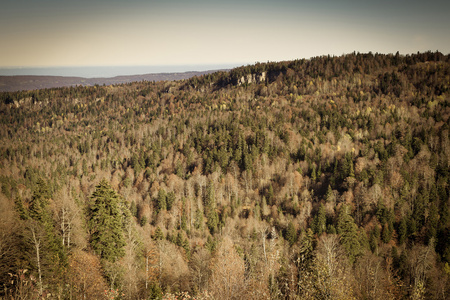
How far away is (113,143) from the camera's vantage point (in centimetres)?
14188

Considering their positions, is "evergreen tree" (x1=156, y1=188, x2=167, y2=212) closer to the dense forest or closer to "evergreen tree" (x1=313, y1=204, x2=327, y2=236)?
the dense forest

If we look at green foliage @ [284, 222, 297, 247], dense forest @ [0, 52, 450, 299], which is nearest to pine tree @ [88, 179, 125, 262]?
dense forest @ [0, 52, 450, 299]

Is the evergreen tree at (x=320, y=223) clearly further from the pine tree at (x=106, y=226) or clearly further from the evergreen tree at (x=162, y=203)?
the pine tree at (x=106, y=226)

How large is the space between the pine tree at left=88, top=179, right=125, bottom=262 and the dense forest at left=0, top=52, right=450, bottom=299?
0.42 feet

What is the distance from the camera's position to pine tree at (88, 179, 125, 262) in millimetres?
26500

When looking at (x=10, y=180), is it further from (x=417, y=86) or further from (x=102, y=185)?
(x=417, y=86)

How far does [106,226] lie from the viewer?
2670 cm

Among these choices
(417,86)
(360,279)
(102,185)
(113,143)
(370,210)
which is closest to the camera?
(102,185)

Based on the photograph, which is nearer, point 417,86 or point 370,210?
point 370,210

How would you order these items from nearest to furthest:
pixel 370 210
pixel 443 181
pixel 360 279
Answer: pixel 360 279 < pixel 370 210 < pixel 443 181

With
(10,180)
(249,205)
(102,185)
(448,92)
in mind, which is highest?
(448,92)

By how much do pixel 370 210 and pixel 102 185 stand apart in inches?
2632

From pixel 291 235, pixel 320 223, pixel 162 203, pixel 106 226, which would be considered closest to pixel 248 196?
pixel 291 235

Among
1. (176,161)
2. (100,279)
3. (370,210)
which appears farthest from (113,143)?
(100,279)
